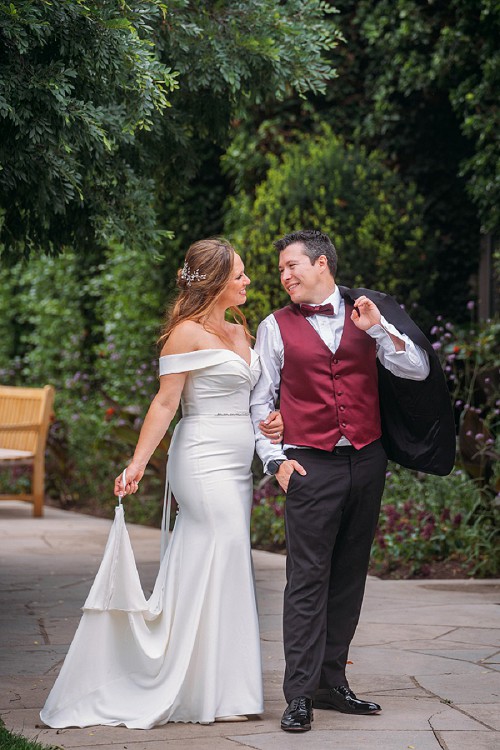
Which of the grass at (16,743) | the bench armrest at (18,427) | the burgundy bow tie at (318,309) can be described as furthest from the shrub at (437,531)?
the bench armrest at (18,427)

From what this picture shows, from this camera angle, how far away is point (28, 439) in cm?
1104

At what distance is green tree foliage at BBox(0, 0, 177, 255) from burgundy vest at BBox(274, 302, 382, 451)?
1451 millimetres

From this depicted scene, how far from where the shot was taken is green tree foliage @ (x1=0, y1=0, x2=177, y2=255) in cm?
469

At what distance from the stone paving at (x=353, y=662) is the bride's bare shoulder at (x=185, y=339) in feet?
4.42

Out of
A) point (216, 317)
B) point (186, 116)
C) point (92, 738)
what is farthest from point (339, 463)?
point (186, 116)

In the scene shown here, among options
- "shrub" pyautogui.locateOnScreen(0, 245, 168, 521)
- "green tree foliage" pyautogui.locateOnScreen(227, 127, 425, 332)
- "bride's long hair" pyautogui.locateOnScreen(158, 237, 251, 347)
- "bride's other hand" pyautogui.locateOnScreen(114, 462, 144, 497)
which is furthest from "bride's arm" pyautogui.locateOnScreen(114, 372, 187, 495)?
"shrub" pyautogui.locateOnScreen(0, 245, 168, 521)

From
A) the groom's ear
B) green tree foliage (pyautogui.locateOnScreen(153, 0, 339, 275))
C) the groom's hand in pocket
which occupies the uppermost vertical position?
green tree foliage (pyautogui.locateOnScreen(153, 0, 339, 275))

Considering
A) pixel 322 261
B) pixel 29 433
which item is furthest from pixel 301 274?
pixel 29 433

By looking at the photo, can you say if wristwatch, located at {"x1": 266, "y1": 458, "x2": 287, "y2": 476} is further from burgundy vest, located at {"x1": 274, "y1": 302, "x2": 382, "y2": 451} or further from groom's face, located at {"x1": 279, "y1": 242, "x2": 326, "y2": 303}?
groom's face, located at {"x1": 279, "y1": 242, "x2": 326, "y2": 303}

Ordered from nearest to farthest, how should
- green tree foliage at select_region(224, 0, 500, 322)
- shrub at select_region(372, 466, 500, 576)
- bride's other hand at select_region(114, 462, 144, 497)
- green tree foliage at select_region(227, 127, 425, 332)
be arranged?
bride's other hand at select_region(114, 462, 144, 497) → shrub at select_region(372, 466, 500, 576) → green tree foliage at select_region(224, 0, 500, 322) → green tree foliage at select_region(227, 127, 425, 332)

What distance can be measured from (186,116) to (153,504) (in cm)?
480

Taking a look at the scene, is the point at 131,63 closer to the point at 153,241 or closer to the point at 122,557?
the point at 153,241

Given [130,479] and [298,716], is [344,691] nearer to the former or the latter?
[298,716]

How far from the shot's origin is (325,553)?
4.12 meters
